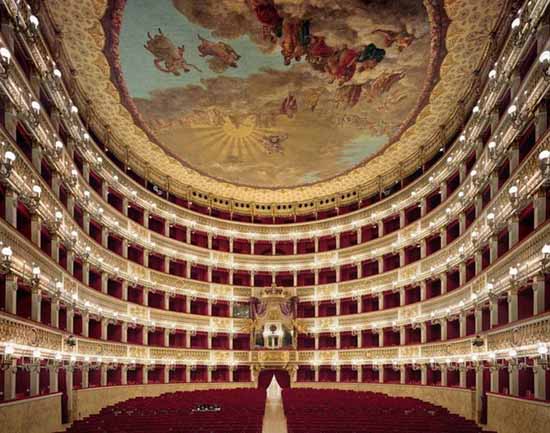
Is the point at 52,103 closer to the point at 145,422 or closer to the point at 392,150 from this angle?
the point at 145,422

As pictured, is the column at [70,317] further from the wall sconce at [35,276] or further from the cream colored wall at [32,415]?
the wall sconce at [35,276]

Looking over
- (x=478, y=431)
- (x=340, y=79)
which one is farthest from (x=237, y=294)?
(x=478, y=431)

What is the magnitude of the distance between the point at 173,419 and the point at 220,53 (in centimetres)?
1555

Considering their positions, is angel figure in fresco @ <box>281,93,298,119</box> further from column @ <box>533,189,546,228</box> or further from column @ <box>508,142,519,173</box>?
column @ <box>533,189,546,228</box>

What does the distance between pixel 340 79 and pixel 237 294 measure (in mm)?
22755

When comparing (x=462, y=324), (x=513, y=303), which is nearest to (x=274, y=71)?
(x=513, y=303)

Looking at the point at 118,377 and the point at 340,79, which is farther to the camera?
the point at 118,377

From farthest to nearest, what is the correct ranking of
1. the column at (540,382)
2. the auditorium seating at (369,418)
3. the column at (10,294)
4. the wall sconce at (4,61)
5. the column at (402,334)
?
the column at (402,334) < the column at (10,294) < the column at (540,382) < the auditorium seating at (369,418) < the wall sconce at (4,61)

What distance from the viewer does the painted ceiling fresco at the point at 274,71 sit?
24688mm

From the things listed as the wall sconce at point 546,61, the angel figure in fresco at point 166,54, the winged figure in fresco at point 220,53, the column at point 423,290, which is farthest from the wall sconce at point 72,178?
the column at point 423,290

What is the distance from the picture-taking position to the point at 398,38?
2622cm

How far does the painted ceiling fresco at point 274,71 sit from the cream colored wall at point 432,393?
47.5 ft

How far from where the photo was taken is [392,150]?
3856 cm

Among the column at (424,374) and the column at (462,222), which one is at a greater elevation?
the column at (462,222)
